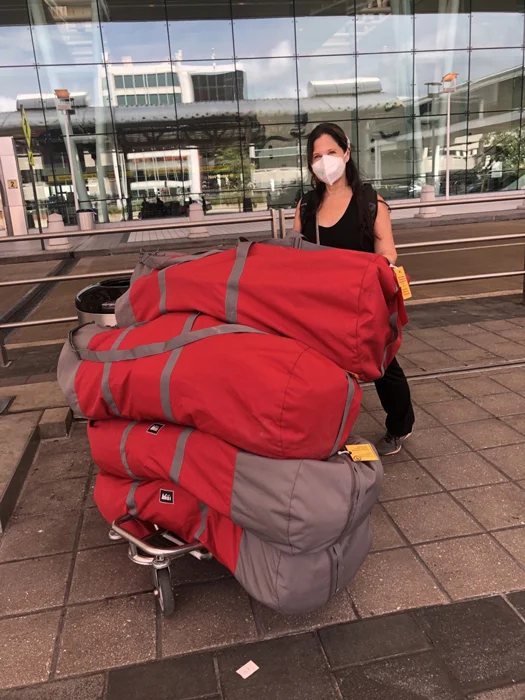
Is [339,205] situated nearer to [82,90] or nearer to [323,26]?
[82,90]

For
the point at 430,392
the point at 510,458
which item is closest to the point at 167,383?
the point at 510,458

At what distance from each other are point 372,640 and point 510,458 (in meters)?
1.69

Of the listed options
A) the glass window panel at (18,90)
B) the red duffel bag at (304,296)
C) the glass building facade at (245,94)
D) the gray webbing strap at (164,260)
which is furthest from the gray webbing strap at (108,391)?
the glass window panel at (18,90)

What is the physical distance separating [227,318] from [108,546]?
1.37 m

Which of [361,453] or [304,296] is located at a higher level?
[304,296]

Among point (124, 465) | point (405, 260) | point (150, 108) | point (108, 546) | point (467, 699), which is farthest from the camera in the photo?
point (150, 108)

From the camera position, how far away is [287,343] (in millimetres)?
1973

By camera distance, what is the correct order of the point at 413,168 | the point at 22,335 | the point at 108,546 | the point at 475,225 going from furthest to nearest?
1. the point at 413,168
2. the point at 475,225
3. the point at 22,335
4. the point at 108,546

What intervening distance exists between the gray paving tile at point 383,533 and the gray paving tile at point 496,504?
1.40 feet

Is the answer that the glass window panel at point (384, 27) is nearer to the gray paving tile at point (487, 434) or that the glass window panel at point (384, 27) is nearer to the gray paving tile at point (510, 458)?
the gray paving tile at point (487, 434)

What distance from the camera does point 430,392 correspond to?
4449 millimetres

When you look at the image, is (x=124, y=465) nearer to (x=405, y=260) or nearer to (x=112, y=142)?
(x=405, y=260)

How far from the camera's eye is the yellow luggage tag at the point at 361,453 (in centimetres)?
210

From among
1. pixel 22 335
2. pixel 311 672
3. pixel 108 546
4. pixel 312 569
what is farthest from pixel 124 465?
pixel 22 335
